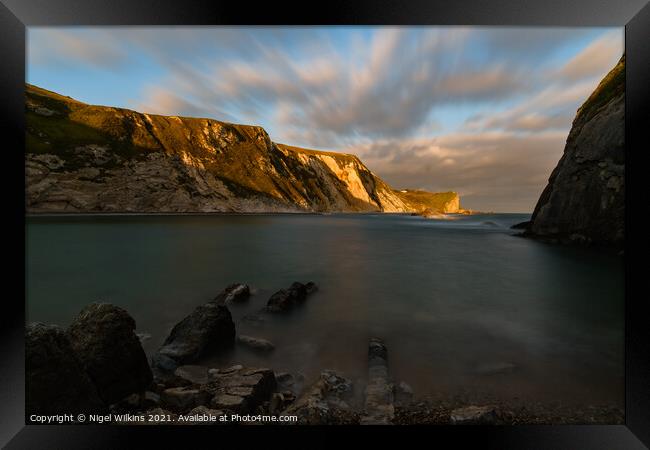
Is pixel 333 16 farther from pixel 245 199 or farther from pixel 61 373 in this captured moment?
pixel 245 199

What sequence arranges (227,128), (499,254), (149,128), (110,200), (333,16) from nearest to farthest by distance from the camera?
(333,16) < (499,254) < (110,200) < (149,128) < (227,128)

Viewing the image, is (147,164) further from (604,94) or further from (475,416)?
(475,416)

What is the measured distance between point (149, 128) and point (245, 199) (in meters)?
35.1

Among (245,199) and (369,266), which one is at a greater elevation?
(245,199)

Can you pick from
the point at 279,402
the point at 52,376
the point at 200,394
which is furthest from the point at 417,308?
the point at 52,376

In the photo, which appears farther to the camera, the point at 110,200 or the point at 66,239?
the point at 110,200

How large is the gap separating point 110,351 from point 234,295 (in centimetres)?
496

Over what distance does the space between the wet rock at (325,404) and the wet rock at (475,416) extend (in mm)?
1337

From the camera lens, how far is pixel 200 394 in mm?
3725

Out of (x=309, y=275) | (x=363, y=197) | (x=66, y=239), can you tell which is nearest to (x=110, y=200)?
(x=66, y=239)

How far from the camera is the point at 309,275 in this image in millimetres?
13594

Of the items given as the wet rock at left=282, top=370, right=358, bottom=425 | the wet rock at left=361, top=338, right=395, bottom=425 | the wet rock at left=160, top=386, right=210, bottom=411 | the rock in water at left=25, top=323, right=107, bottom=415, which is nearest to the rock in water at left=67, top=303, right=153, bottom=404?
the rock in water at left=25, top=323, right=107, bottom=415

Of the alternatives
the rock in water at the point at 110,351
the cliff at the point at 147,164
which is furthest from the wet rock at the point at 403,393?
the cliff at the point at 147,164

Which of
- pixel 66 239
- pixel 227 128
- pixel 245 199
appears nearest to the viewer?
pixel 66 239
